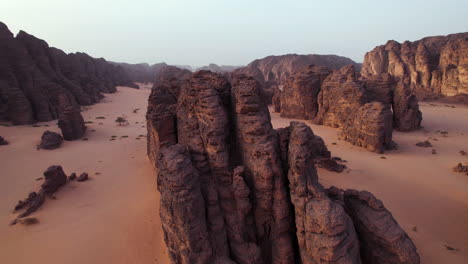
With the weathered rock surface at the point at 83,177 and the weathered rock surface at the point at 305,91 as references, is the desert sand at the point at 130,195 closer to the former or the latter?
the weathered rock surface at the point at 83,177

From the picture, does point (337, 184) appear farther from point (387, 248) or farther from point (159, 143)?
point (159, 143)

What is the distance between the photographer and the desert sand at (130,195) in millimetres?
9188

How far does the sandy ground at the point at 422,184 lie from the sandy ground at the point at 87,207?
34.2ft

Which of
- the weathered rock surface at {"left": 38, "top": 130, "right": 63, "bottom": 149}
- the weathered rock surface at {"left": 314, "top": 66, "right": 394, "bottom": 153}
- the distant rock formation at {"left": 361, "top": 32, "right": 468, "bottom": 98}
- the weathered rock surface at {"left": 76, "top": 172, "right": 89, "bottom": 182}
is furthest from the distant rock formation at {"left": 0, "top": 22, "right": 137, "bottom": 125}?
the distant rock formation at {"left": 361, "top": 32, "right": 468, "bottom": 98}

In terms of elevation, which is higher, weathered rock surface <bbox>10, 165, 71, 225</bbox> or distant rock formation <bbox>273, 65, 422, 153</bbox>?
distant rock formation <bbox>273, 65, 422, 153</bbox>

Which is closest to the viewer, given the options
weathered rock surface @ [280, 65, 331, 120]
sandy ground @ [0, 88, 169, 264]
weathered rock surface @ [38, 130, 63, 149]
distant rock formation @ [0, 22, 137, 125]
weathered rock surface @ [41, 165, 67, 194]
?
sandy ground @ [0, 88, 169, 264]

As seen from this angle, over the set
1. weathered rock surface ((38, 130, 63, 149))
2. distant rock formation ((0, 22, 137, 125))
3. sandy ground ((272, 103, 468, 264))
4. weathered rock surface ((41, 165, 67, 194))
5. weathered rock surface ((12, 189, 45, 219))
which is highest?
distant rock formation ((0, 22, 137, 125))

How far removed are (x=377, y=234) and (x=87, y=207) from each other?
12950 millimetres

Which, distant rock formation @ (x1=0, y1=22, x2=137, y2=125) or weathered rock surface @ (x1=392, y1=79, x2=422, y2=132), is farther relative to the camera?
distant rock formation @ (x1=0, y1=22, x2=137, y2=125)

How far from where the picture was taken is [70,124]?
2264 centimetres

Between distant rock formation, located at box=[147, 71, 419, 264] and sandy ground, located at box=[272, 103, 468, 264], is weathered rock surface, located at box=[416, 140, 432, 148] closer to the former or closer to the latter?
sandy ground, located at box=[272, 103, 468, 264]

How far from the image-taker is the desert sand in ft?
30.1

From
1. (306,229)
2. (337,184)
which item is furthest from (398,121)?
(306,229)

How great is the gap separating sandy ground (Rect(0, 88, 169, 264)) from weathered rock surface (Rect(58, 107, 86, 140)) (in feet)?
→ 4.56
